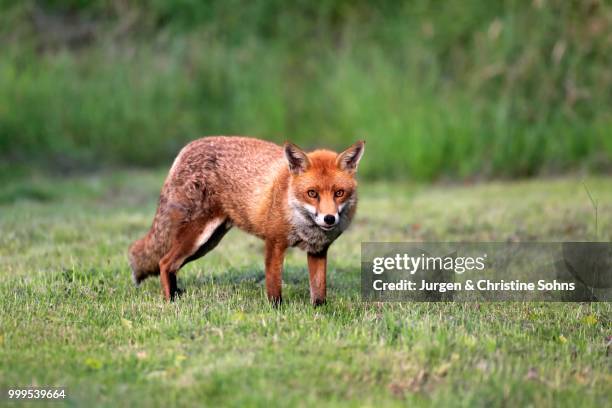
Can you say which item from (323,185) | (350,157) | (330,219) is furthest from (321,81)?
(330,219)

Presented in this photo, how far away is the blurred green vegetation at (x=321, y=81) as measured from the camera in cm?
1570

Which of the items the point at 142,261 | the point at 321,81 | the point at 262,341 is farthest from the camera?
the point at 321,81

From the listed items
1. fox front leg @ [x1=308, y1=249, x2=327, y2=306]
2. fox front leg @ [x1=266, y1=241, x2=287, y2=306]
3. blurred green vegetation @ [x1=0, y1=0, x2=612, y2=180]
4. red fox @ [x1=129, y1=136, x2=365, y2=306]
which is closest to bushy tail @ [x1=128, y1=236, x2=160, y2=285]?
red fox @ [x1=129, y1=136, x2=365, y2=306]

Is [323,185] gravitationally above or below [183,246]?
above

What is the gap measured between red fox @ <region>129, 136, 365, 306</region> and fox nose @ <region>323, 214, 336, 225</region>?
0.03 meters

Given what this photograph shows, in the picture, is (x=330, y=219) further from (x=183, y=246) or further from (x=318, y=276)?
(x=183, y=246)

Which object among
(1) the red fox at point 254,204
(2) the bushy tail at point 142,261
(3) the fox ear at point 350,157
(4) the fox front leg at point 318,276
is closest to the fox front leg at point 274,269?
(1) the red fox at point 254,204

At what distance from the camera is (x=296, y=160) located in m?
6.62

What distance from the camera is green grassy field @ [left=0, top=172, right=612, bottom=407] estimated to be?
493 cm

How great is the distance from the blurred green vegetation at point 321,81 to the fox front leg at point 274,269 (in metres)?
9.40

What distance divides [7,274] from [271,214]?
268 cm

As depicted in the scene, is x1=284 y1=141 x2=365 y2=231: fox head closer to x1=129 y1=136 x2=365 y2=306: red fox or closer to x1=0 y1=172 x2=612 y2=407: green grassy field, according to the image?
x1=129 y1=136 x2=365 y2=306: red fox

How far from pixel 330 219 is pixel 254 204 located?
3.21 ft

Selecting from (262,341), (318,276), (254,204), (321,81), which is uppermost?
(321,81)
